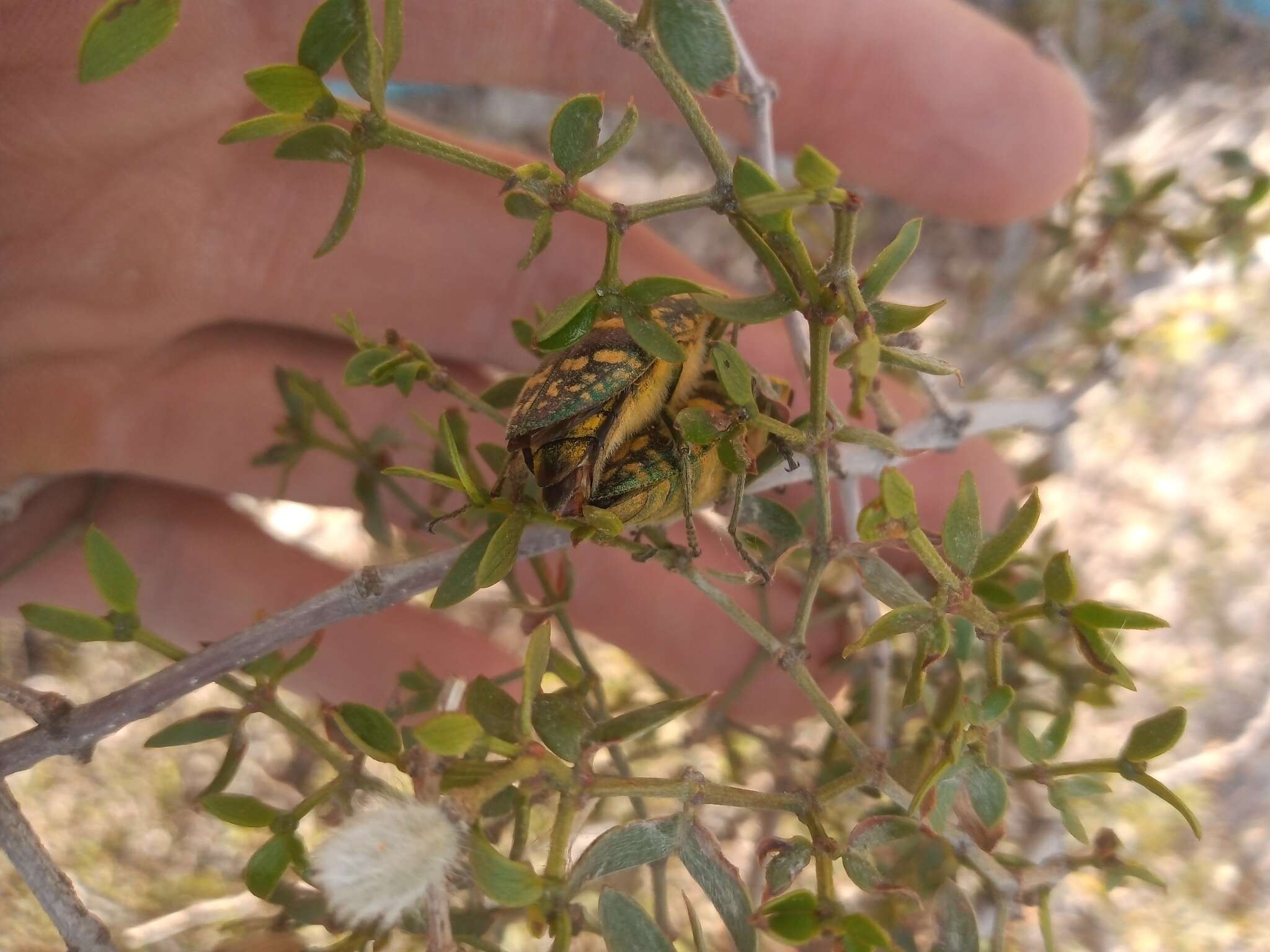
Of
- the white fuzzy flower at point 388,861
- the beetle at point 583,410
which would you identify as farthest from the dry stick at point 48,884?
the beetle at point 583,410

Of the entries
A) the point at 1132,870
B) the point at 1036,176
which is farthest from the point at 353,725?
the point at 1036,176

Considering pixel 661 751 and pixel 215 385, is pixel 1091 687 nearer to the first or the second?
pixel 661 751

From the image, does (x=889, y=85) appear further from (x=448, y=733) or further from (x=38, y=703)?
(x=38, y=703)

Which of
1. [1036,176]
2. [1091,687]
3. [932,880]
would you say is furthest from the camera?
[1036,176]

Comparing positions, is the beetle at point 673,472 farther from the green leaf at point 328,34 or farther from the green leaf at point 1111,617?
the green leaf at point 328,34

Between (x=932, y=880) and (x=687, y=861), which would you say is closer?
(x=687, y=861)

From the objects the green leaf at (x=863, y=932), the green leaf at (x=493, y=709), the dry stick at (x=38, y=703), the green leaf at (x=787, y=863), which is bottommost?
the dry stick at (x=38, y=703)

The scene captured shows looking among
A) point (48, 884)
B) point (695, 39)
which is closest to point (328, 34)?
point (695, 39)
